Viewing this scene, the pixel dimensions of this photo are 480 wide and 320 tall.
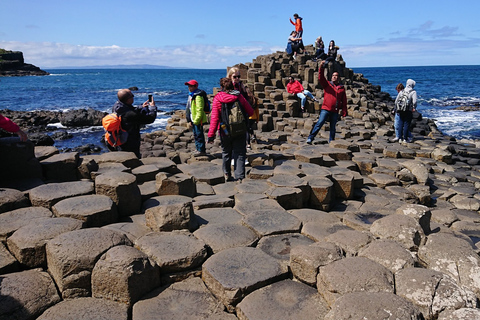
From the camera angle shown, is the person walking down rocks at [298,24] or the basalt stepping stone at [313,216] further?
the person walking down rocks at [298,24]

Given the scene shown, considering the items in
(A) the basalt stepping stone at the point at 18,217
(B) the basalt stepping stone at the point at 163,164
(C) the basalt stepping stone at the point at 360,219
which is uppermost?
(B) the basalt stepping stone at the point at 163,164

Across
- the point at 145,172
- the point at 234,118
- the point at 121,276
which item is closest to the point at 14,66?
the point at 145,172

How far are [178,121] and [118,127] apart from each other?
36.8ft

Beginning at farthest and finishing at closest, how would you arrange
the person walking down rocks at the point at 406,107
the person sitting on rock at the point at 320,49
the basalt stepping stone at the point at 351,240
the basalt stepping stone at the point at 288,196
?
the person sitting on rock at the point at 320,49 → the person walking down rocks at the point at 406,107 → the basalt stepping stone at the point at 288,196 → the basalt stepping stone at the point at 351,240

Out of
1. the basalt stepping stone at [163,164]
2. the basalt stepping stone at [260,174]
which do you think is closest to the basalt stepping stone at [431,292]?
the basalt stepping stone at [260,174]

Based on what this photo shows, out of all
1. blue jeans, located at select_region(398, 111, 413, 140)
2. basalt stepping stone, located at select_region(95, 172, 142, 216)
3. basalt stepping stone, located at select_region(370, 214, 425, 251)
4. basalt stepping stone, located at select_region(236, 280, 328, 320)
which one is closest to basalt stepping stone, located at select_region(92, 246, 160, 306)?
basalt stepping stone, located at select_region(236, 280, 328, 320)

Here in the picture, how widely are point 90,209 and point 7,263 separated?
1.04 meters

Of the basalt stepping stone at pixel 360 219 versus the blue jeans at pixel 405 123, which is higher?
the blue jeans at pixel 405 123

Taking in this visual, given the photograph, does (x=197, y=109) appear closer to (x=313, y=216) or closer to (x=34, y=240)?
(x=313, y=216)

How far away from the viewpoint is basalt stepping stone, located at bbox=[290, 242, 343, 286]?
10.8 ft

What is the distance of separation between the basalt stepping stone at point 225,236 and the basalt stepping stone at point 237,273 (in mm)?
208

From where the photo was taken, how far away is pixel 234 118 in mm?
6379

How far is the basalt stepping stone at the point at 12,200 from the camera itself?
4.32 m

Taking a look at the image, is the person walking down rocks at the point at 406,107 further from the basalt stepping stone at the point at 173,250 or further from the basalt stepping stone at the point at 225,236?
the basalt stepping stone at the point at 173,250
